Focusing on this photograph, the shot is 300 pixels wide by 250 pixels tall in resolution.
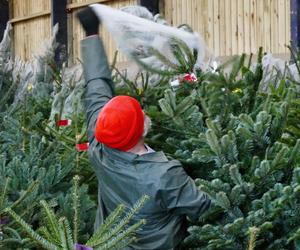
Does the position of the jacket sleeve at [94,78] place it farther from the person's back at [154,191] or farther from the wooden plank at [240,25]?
the wooden plank at [240,25]

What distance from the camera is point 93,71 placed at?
334 cm

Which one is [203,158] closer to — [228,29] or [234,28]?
[234,28]

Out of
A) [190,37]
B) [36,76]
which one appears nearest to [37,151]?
[190,37]

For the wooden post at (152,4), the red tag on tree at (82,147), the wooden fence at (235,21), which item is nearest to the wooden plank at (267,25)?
the wooden fence at (235,21)

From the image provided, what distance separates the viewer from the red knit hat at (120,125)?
2.96 metres

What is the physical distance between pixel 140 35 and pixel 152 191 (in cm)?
99

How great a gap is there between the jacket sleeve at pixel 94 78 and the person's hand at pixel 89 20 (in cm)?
5

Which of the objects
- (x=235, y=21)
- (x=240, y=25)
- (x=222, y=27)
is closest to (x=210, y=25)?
(x=222, y=27)

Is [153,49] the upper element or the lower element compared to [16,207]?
upper

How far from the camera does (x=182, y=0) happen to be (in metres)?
10.2

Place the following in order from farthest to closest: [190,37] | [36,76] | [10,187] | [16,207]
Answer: [36,76] → [190,37] → [10,187] → [16,207]

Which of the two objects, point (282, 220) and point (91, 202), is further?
point (91, 202)

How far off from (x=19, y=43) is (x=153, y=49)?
12475 mm

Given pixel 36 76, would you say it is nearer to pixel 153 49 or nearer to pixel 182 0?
pixel 182 0
